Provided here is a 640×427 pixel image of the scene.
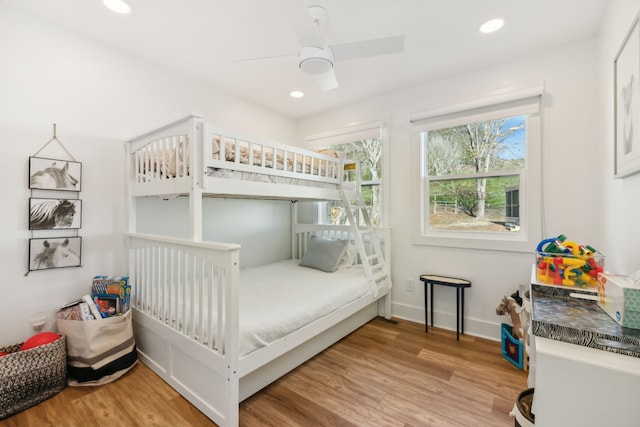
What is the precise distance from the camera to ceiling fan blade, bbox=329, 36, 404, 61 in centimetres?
161

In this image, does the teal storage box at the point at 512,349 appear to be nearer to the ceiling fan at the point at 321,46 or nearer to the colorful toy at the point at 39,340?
the ceiling fan at the point at 321,46

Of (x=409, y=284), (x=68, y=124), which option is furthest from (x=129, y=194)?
(x=409, y=284)

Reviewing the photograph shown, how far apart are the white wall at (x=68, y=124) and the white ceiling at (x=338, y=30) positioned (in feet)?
0.51

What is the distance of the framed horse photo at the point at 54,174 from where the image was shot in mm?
1875

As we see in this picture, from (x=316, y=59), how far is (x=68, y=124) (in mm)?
1872

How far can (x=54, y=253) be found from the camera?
1.95 m

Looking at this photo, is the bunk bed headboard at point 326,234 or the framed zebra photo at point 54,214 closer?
the framed zebra photo at point 54,214

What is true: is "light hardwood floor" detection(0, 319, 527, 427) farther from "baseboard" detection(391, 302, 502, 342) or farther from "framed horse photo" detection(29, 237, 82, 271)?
"framed horse photo" detection(29, 237, 82, 271)

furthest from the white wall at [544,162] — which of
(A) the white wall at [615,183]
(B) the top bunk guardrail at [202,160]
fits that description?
(B) the top bunk guardrail at [202,160]

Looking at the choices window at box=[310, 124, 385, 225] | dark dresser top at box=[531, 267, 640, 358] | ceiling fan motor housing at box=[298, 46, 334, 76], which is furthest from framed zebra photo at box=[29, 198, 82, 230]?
dark dresser top at box=[531, 267, 640, 358]

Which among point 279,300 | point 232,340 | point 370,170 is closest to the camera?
point 232,340

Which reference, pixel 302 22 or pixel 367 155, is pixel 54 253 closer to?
pixel 302 22

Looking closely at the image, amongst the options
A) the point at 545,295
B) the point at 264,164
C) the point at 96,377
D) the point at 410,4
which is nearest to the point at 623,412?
the point at 545,295

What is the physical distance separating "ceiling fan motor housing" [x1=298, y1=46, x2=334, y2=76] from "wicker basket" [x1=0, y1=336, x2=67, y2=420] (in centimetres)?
231
